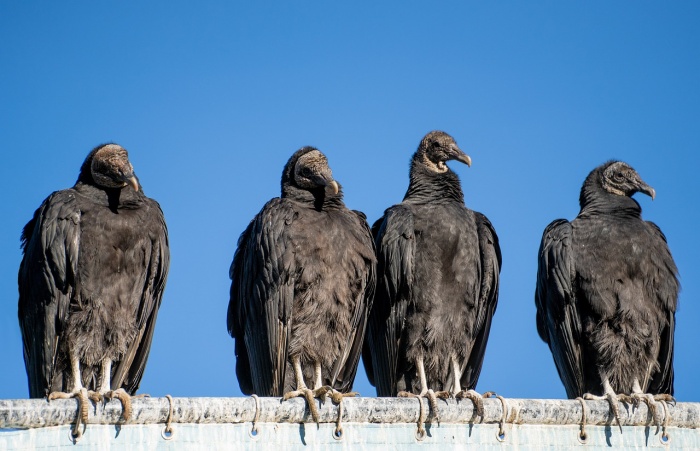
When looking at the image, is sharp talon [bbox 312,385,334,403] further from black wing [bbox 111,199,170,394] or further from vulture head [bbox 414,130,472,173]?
vulture head [bbox 414,130,472,173]

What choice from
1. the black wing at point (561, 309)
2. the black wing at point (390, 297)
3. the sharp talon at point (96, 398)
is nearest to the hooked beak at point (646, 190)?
the black wing at point (561, 309)

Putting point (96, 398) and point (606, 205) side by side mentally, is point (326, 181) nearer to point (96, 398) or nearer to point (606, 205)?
point (606, 205)

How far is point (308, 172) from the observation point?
274 inches

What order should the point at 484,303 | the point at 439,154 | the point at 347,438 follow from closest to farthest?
the point at 347,438 → the point at 484,303 → the point at 439,154

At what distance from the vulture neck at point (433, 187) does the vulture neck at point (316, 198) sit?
642 mm

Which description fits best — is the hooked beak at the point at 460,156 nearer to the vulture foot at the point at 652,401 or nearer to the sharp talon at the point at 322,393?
the vulture foot at the point at 652,401

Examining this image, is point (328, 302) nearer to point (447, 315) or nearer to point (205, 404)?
point (447, 315)

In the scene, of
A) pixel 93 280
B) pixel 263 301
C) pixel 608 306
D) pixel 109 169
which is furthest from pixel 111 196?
pixel 608 306

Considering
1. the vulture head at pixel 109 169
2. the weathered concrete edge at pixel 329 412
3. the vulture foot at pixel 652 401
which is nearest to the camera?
the weathered concrete edge at pixel 329 412

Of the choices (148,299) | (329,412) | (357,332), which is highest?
(148,299)

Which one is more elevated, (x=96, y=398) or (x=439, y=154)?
(x=439, y=154)

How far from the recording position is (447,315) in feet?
22.7

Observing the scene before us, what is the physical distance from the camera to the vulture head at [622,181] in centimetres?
772

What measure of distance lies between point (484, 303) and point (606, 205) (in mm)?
1231
